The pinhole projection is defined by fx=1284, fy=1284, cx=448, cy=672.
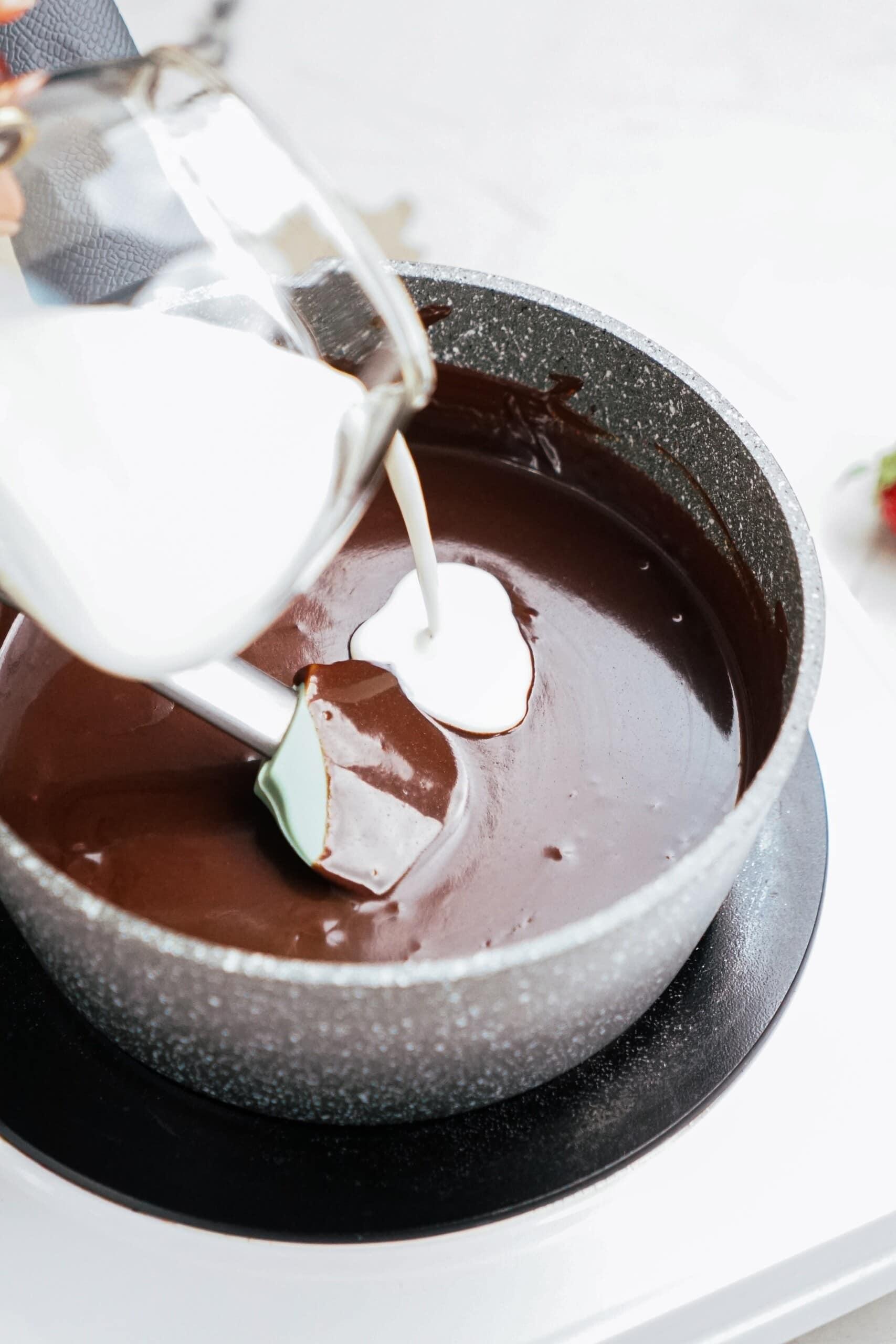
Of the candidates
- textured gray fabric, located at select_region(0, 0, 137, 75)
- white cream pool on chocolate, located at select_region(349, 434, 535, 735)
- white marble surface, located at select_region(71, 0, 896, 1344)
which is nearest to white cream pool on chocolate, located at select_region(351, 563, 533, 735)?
white cream pool on chocolate, located at select_region(349, 434, 535, 735)

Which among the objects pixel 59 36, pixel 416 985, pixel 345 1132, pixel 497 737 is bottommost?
pixel 345 1132

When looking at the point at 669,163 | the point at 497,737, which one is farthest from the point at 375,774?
the point at 669,163

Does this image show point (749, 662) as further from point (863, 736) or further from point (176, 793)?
point (176, 793)

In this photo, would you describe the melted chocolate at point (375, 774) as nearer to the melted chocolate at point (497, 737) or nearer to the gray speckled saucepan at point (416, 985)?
the melted chocolate at point (497, 737)

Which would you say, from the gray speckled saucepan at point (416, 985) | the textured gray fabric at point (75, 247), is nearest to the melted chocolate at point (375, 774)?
the gray speckled saucepan at point (416, 985)

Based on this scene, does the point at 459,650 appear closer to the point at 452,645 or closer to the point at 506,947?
the point at 452,645
